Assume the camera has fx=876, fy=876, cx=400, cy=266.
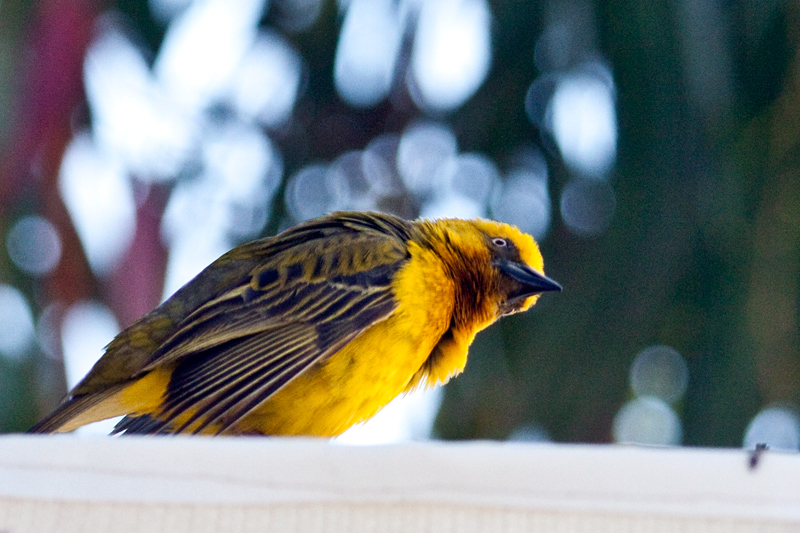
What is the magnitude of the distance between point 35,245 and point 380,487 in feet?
17.5

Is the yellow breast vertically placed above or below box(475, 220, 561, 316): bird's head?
below

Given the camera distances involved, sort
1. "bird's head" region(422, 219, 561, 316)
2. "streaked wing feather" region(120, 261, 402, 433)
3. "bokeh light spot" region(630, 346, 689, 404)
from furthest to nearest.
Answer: "bokeh light spot" region(630, 346, 689, 404) < "bird's head" region(422, 219, 561, 316) < "streaked wing feather" region(120, 261, 402, 433)

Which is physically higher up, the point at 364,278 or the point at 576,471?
the point at 576,471

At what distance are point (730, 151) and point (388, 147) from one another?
2.25 meters

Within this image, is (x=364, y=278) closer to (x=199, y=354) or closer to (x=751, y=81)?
(x=199, y=354)

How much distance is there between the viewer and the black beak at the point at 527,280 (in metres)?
3.28

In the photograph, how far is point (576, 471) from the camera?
1.18 meters

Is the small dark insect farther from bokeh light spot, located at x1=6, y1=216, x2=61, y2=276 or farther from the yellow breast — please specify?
bokeh light spot, located at x1=6, y1=216, x2=61, y2=276

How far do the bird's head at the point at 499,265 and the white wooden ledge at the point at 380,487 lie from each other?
2.03 m

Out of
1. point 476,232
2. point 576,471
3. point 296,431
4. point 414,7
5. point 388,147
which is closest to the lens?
point 576,471

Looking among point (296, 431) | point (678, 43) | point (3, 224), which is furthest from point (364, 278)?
point (3, 224)

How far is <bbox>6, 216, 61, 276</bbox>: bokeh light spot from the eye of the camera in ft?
19.2

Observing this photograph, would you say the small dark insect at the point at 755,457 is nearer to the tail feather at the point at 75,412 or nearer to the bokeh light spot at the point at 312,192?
the tail feather at the point at 75,412

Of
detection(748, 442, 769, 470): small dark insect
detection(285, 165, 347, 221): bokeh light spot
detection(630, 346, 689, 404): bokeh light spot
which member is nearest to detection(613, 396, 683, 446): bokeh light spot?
detection(630, 346, 689, 404): bokeh light spot
